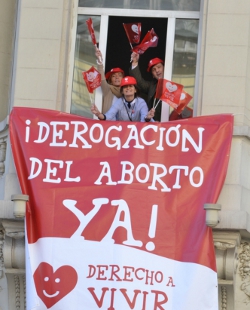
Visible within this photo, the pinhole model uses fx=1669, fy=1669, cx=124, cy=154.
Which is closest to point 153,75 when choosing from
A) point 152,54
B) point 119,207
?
point 152,54

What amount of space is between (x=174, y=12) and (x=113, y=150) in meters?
2.64

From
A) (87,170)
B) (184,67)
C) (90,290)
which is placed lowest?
(90,290)

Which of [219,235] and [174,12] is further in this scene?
[174,12]

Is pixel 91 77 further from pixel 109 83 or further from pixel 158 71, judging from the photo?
pixel 158 71

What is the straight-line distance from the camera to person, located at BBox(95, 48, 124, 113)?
24.0 meters

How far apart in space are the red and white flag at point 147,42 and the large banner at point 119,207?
1645 millimetres

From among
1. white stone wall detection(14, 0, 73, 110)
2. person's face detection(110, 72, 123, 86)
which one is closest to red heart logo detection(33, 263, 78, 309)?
white stone wall detection(14, 0, 73, 110)

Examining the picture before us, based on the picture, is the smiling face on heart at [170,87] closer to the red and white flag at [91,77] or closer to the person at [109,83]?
the person at [109,83]

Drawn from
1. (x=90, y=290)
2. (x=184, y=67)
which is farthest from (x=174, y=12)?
(x=90, y=290)

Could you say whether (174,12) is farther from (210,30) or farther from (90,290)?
(90,290)

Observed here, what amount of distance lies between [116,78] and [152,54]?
1026mm

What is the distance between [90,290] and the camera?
22203mm

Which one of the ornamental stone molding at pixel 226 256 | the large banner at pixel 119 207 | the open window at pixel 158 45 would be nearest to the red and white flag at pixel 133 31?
the open window at pixel 158 45

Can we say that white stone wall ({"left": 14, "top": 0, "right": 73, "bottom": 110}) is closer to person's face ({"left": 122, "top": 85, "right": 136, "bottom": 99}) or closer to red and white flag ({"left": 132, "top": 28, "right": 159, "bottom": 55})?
person's face ({"left": 122, "top": 85, "right": 136, "bottom": 99})
